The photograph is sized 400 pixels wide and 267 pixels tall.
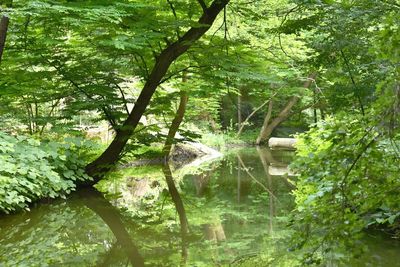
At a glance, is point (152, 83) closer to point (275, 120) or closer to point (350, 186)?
point (350, 186)

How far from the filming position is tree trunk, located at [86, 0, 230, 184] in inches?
229

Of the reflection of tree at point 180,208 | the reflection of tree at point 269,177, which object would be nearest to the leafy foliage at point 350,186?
the reflection of tree at point 180,208

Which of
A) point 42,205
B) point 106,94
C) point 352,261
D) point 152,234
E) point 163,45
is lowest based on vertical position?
point 352,261

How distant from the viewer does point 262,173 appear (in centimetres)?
1048

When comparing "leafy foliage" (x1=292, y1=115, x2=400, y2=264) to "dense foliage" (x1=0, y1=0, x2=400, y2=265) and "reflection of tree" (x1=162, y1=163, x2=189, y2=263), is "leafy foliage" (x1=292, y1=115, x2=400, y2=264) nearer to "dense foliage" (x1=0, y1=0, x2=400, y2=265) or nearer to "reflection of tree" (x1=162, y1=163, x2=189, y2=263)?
"dense foliage" (x1=0, y1=0, x2=400, y2=265)

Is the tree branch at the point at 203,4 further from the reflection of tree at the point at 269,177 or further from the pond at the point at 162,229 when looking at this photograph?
the reflection of tree at the point at 269,177

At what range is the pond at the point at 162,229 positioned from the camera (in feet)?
12.8

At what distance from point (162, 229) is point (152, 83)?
A: 2.12 meters

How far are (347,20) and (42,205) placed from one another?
14.6 feet

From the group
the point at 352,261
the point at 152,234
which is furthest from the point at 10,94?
the point at 352,261

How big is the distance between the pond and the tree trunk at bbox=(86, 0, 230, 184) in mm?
547

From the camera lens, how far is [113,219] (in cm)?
561

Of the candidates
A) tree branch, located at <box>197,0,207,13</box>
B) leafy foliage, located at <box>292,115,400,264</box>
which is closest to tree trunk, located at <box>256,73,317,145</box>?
tree branch, located at <box>197,0,207,13</box>

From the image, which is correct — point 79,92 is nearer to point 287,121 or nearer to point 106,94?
point 106,94
